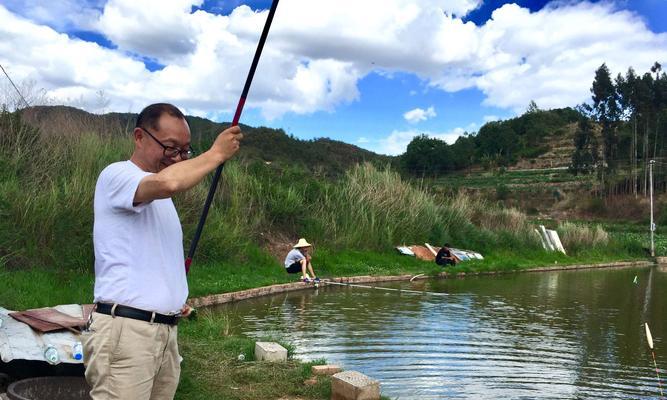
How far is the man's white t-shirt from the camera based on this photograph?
1.98 metres

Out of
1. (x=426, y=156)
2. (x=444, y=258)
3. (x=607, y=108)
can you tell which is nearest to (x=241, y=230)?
(x=444, y=258)

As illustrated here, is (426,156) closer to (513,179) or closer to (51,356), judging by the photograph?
(513,179)

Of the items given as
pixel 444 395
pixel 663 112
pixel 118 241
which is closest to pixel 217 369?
pixel 444 395

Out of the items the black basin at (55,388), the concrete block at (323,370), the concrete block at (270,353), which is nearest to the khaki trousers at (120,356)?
the black basin at (55,388)

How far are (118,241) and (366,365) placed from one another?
16.2 feet

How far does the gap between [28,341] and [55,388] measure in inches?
23.1

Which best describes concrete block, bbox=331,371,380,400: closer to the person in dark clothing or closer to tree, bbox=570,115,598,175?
the person in dark clothing

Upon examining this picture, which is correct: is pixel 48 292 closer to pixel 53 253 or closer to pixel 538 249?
pixel 53 253

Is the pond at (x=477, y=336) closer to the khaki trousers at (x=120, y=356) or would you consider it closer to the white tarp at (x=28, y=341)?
the white tarp at (x=28, y=341)

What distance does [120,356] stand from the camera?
1969 mm

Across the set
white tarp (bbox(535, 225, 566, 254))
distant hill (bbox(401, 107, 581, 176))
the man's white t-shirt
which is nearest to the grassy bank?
white tarp (bbox(535, 225, 566, 254))

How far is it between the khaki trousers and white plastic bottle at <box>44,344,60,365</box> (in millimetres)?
2468

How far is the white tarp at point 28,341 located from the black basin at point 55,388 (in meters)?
0.18

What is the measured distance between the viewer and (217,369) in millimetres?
5188
